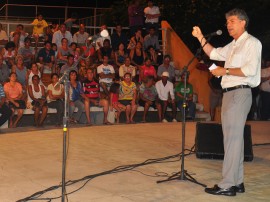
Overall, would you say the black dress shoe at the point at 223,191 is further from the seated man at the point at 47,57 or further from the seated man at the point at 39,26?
the seated man at the point at 39,26

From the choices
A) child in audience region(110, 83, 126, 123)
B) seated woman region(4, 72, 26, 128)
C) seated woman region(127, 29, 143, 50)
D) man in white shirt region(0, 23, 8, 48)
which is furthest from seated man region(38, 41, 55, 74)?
seated woman region(127, 29, 143, 50)

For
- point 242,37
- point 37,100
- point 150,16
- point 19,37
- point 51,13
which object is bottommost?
point 37,100

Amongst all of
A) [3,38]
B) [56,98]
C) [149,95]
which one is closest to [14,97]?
[56,98]

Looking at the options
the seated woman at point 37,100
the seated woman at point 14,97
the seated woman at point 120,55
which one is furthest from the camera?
the seated woman at point 120,55

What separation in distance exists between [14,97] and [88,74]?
183 centimetres

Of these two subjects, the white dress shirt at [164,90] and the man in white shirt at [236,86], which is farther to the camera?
the white dress shirt at [164,90]

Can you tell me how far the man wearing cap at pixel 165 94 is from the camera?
12211mm

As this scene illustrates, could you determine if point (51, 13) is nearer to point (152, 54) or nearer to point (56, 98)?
point (152, 54)

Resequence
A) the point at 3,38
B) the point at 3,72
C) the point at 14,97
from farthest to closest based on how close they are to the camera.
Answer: the point at 3,38 → the point at 3,72 → the point at 14,97

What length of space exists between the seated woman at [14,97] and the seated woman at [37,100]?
0.81 feet


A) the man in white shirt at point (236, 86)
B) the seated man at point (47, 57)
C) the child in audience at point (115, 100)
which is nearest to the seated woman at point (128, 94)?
the child in audience at point (115, 100)

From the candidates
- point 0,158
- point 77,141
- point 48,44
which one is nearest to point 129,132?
point 77,141

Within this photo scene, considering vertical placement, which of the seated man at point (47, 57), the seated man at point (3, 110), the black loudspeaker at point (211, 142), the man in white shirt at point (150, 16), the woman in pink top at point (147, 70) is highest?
the man in white shirt at point (150, 16)

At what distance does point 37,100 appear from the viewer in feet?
35.6
